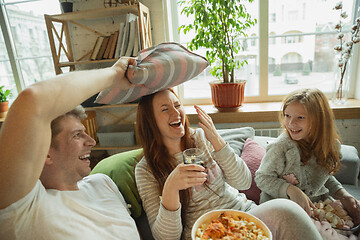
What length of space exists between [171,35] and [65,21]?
4.15 feet

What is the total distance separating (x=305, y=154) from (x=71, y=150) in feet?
4.28

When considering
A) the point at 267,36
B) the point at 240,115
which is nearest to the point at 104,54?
the point at 240,115

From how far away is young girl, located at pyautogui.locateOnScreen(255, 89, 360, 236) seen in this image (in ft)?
4.38

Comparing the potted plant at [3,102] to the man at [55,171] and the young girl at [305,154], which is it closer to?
the man at [55,171]

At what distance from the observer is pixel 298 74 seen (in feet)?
9.09

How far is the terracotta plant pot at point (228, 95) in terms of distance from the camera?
7.89 feet

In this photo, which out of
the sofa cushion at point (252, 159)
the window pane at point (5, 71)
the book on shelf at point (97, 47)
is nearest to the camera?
the sofa cushion at point (252, 159)

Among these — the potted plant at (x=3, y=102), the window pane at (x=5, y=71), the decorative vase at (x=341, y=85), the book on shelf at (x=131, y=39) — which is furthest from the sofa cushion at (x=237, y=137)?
the window pane at (x=5, y=71)

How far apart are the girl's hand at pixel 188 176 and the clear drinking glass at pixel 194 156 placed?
20 millimetres

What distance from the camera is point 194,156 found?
0.89 metres

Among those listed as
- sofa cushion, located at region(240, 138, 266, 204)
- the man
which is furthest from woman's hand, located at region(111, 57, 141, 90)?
sofa cushion, located at region(240, 138, 266, 204)

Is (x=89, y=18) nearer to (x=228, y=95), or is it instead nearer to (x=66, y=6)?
(x=66, y=6)

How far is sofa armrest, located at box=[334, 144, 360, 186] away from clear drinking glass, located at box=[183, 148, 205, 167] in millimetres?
1318

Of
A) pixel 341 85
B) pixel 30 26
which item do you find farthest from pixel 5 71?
pixel 341 85
